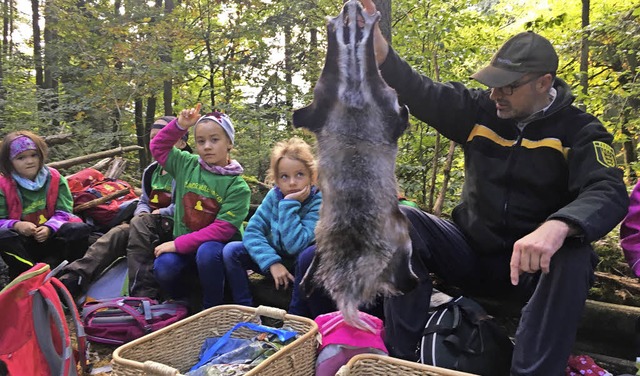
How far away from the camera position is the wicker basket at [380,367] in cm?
168

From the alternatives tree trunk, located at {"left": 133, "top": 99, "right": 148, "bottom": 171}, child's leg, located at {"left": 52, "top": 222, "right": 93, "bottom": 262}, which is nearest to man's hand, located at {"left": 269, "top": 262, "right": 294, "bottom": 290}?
child's leg, located at {"left": 52, "top": 222, "right": 93, "bottom": 262}

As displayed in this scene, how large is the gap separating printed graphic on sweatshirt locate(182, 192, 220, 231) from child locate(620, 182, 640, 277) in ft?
7.07

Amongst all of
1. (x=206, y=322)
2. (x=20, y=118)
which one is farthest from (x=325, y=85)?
(x=20, y=118)

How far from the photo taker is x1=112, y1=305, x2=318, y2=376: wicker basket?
5.70 feet

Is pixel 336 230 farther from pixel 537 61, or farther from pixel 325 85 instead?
pixel 537 61

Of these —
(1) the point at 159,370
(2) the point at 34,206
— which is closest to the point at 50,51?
(2) the point at 34,206

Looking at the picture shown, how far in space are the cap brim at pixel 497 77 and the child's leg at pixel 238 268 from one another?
1.61m

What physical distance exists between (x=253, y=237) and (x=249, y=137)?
102 inches

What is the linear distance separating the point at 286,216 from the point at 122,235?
1.64 metres

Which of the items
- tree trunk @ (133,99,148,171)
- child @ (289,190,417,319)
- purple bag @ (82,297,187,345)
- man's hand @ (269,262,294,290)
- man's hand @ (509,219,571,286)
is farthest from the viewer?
tree trunk @ (133,99,148,171)

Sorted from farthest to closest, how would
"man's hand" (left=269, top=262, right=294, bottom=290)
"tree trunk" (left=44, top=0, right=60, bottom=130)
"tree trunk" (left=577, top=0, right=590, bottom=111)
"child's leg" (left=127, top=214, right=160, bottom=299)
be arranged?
"tree trunk" (left=44, top=0, right=60, bottom=130) < "tree trunk" (left=577, top=0, right=590, bottom=111) < "child's leg" (left=127, top=214, right=160, bottom=299) < "man's hand" (left=269, top=262, right=294, bottom=290)

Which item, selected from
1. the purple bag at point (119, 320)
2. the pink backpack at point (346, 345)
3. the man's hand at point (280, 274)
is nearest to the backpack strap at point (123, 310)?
the purple bag at point (119, 320)

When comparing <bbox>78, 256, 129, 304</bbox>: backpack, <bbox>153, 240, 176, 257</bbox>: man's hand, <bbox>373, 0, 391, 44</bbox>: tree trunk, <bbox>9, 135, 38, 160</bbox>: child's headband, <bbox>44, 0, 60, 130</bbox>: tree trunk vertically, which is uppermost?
<bbox>44, 0, 60, 130</bbox>: tree trunk

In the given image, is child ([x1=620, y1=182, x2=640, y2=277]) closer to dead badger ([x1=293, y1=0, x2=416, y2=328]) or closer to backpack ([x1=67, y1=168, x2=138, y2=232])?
dead badger ([x1=293, y1=0, x2=416, y2=328])
